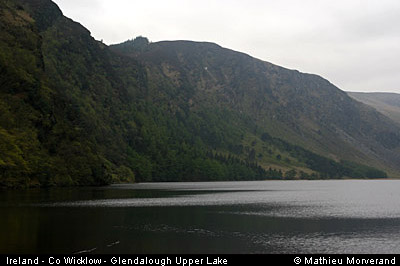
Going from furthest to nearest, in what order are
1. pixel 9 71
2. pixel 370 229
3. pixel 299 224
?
→ pixel 9 71, pixel 299 224, pixel 370 229

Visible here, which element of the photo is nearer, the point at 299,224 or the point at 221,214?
the point at 299,224

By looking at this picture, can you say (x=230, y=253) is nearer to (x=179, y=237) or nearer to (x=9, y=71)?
(x=179, y=237)

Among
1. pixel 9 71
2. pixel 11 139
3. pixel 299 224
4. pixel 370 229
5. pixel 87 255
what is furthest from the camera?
pixel 9 71

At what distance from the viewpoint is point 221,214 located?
308ft

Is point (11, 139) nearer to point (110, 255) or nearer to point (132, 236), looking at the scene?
point (132, 236)

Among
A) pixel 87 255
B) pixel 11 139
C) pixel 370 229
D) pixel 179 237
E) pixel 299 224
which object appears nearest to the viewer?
pixel 87 255

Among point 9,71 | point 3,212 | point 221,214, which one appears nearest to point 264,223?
point 221,214

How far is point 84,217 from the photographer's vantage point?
268 ft

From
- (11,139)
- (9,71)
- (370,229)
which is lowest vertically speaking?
(370,229)

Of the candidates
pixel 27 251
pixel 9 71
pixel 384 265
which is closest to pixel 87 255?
pixel 27 251

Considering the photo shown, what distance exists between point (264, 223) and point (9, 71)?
159968mm

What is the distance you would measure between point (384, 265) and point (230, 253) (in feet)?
54.9

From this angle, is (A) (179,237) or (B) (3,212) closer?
(A) (179,237)

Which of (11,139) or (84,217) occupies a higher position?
(11,139)
